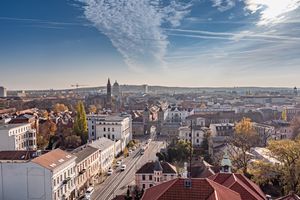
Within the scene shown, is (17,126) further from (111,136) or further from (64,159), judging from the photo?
(64,159)

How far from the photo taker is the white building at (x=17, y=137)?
5331 cm

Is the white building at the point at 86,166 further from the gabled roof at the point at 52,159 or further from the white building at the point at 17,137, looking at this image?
the white building at the point at 17,137

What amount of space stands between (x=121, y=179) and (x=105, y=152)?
7.83 metres

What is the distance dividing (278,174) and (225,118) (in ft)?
212

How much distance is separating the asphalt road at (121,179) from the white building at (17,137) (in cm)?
1778

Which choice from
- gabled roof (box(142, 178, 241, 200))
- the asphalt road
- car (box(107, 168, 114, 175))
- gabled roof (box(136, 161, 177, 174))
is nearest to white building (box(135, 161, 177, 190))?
gabled roof (box(136, 161, 177, 174))

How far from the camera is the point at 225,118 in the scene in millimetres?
96438

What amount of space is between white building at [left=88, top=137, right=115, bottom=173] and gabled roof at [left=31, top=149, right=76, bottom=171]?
11849 millimetres

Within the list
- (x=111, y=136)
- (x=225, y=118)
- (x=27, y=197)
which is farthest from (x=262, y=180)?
(x=225, y=118)

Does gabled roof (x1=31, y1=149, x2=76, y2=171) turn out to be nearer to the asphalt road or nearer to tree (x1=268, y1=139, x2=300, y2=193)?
the asphalt road

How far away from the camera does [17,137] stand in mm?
55594

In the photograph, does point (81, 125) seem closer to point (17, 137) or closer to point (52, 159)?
point (17, 137)

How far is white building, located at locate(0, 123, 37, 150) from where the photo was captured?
53.3 m

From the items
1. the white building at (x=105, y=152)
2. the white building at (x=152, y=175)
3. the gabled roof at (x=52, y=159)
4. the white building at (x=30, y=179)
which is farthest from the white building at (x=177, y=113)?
the white building at (x=30, y=179)
